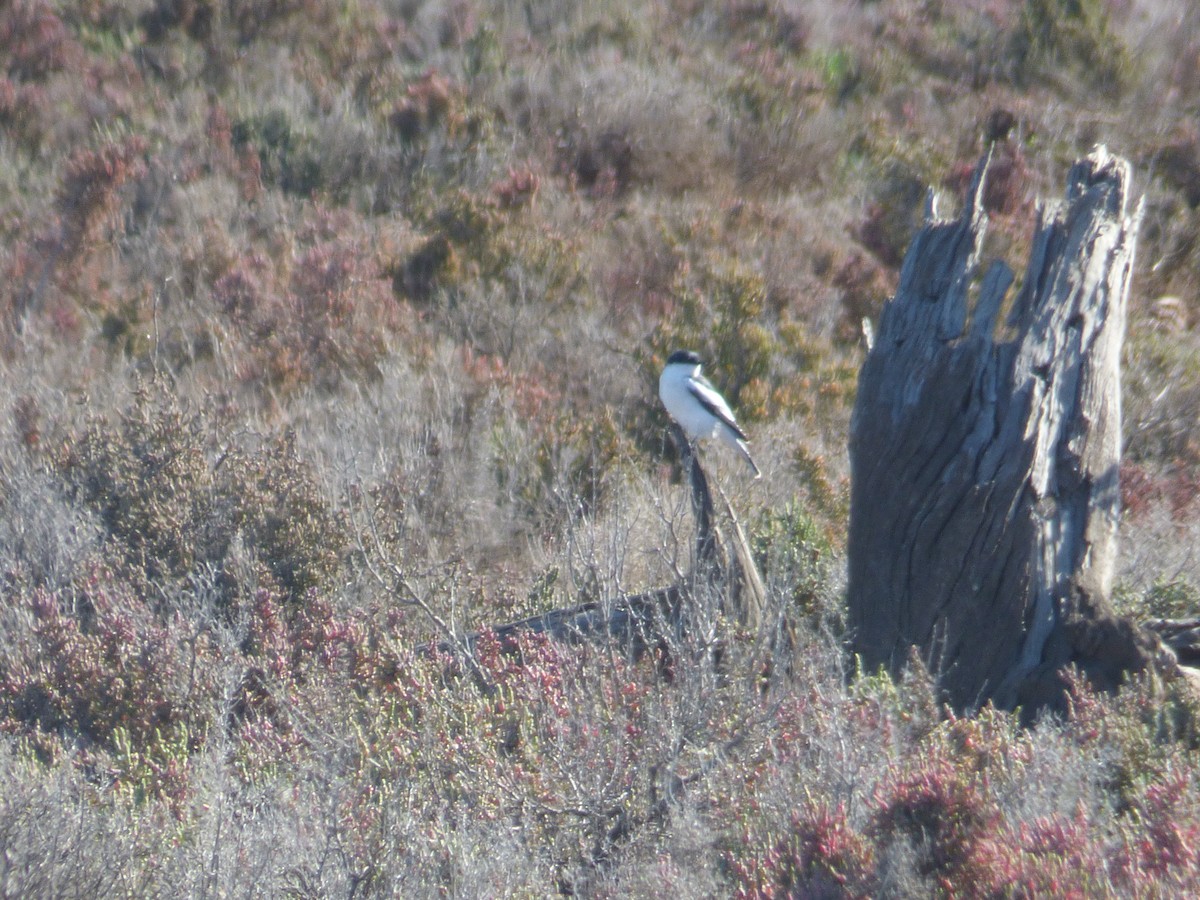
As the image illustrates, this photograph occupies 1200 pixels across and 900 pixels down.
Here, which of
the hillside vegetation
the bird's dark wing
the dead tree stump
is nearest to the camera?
the hillside vegetation

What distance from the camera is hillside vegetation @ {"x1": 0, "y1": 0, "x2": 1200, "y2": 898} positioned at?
10.9 feet

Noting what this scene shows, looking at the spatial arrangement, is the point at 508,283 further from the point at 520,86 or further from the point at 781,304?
the point at 520,86

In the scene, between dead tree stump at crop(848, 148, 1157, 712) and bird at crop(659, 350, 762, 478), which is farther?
bird at crop(659, 350, 762, 478)

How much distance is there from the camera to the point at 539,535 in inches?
284

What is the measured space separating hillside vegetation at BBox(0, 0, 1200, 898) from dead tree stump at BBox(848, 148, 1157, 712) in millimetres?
373

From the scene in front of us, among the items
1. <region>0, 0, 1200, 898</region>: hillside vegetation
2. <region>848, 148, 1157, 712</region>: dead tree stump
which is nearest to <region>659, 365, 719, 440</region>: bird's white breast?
<region>0, 0, 1200, 898</region>: hillside vegetation

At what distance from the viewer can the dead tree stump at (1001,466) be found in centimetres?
446

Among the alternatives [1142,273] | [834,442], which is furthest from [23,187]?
[1142,273]

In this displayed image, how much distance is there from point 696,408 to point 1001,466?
248 centimetres

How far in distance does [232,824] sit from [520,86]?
451 inches

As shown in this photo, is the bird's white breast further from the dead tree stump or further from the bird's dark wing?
the dead tree stump

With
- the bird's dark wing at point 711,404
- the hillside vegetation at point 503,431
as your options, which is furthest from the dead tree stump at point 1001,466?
the bird's dark wing at point 711,404

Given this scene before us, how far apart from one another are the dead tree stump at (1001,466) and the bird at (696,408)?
192 cm

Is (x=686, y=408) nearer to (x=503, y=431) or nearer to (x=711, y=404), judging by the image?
(x=711, y=404)
